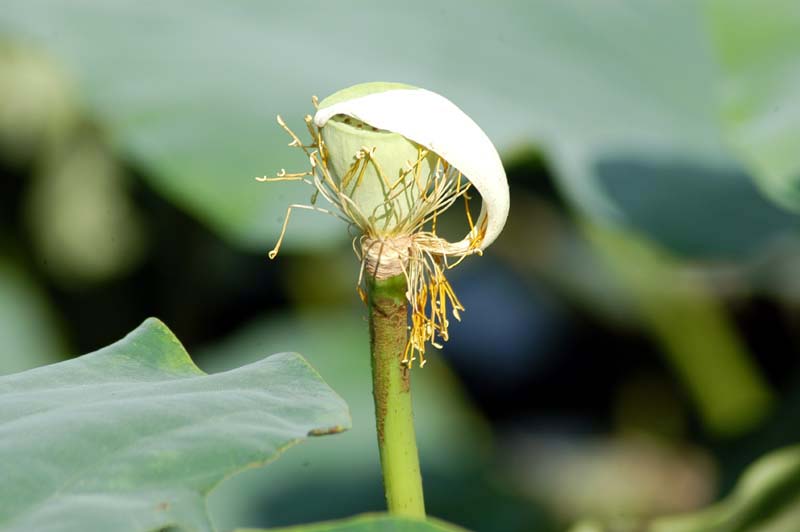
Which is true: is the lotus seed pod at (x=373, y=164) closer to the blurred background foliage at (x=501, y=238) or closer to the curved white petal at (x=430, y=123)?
the curved white petal at (x=430, y=123)

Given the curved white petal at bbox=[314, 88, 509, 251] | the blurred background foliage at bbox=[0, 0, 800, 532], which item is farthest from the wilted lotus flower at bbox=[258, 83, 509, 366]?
the blurred background foliage at bbox=[0, 0, 800, 532]

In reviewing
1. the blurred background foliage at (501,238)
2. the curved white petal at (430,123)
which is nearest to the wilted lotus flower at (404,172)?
the curved white petal at (430,123)

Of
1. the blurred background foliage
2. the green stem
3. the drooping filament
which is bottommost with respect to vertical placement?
the green stem

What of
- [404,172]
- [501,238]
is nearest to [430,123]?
[404,172]

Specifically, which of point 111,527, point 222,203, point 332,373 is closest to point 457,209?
point 332,373

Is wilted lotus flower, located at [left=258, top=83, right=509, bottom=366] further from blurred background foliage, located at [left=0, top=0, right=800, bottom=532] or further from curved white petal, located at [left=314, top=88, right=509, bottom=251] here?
blurred background foliage, located at [left=0, top=0, right=800, bottom=532]

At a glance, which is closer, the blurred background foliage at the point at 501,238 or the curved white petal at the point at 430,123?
the curved white petal at the point at 430,123

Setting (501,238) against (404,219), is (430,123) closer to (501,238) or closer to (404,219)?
(404,219)
